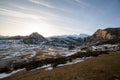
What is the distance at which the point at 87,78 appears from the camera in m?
22.7

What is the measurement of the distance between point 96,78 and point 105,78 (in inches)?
52.5

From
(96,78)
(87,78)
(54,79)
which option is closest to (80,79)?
(87,78)

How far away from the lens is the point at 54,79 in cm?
2562

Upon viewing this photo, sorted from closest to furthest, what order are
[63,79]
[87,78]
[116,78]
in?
[116,78] < [87,78] < [63,79]

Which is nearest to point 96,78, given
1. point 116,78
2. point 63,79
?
point 116,78

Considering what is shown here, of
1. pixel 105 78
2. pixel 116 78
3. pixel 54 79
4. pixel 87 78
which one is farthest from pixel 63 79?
pixel 116 78

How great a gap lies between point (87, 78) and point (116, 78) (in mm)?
4265

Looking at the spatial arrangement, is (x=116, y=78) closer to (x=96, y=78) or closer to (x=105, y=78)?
(x=105, y=78)

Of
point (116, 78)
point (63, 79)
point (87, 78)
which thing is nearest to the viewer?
point (116, 78)

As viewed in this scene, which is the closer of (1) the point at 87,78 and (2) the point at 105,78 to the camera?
(2) the point at 105,78

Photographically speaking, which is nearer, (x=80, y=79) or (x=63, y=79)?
(x=80, y=79)

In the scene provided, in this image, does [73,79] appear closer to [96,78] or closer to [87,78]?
[87,78]

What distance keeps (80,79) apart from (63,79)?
328cm

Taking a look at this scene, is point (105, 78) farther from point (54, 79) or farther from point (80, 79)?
point (54, 79)
